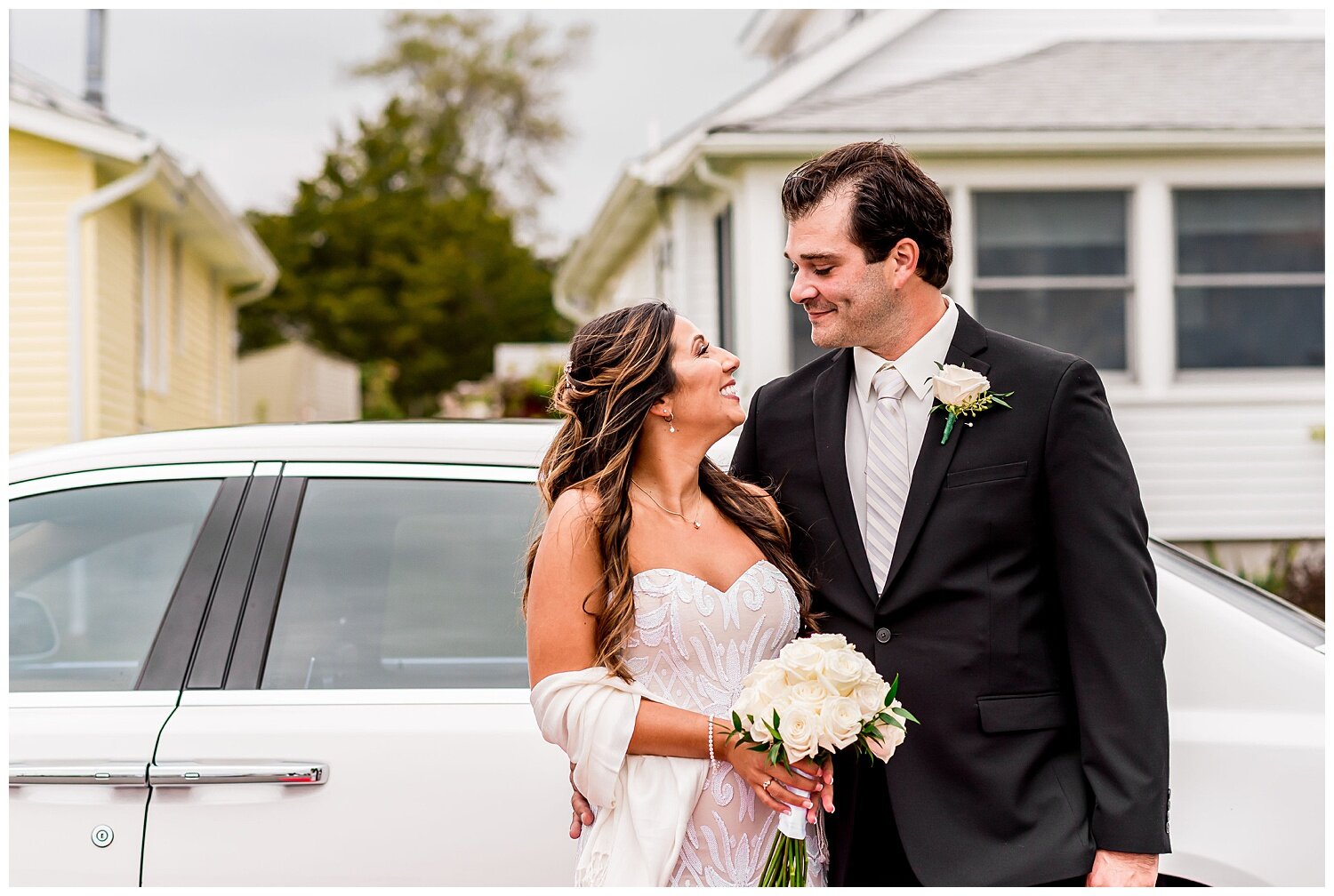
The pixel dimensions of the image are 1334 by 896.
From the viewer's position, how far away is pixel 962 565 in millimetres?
2414

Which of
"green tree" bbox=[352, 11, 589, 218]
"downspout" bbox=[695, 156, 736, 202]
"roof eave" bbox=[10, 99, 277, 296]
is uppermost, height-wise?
"green tree" bbox=[352, 11, 589, 218]

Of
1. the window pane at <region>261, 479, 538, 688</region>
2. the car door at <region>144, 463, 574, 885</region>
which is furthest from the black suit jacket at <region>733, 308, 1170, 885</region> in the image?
the window pane at <region>261, 479, 538, 688</region>

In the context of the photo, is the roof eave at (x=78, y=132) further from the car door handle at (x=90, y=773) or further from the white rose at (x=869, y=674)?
the white rose at (x=869, y=674)

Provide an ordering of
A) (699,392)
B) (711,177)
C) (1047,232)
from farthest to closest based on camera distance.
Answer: (1047,232), (711,177), (699,392)

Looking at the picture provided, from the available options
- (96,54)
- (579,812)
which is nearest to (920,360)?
(579,812)

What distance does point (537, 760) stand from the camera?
2.78 meters

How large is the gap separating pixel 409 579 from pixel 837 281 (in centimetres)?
125

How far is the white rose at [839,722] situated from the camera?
7.15ft

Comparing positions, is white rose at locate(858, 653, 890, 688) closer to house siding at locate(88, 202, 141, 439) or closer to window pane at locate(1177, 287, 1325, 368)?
window pane at locate(1177, 287, 1325, 368)

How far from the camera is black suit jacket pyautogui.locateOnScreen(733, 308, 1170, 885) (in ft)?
7.55

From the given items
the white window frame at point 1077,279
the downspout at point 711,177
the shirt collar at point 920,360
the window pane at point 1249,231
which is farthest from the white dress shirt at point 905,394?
the window pane at point 1249,231

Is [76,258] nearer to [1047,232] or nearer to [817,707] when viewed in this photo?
[1047,232]

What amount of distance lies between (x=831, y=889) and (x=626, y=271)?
16.3 m

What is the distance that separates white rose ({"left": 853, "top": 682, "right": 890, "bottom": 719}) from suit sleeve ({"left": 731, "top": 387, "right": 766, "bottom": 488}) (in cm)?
67
